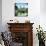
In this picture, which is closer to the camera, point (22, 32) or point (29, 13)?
point (22, 32)

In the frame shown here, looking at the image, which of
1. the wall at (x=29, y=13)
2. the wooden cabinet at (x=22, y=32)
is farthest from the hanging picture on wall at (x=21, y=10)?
the wooden cabinet at (x=22, y=32)

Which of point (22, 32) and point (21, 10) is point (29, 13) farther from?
point (22, 32)

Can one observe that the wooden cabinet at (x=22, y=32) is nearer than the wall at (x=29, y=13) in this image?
Yes

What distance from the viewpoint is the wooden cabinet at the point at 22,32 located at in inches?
246

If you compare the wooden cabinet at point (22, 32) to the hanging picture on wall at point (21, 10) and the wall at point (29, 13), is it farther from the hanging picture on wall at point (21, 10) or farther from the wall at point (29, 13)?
the hanging picture on wall at point (21, 10)

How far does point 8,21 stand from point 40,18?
148 cm

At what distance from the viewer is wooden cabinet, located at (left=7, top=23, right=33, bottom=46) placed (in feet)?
20.5

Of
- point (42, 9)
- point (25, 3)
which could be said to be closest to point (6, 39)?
point (25, 3)

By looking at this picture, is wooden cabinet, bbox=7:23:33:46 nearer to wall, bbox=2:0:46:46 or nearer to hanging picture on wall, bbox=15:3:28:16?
wall, bbox=2:0:46:46

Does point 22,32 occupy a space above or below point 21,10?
below

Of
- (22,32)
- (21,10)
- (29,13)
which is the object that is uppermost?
(21,10)

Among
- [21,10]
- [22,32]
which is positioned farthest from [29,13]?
[22,32]

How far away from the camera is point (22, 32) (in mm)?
6328

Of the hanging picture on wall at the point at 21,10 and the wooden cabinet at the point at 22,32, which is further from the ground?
the hanging picture on wall at the point at 21,10
